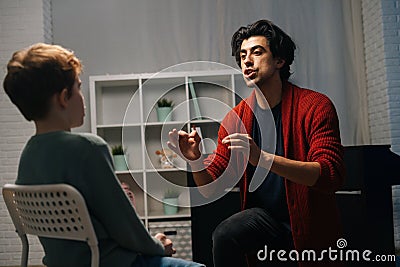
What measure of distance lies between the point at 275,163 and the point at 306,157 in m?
0.16


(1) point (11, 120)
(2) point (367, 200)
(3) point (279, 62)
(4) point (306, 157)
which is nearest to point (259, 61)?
(3) point (279, 62)

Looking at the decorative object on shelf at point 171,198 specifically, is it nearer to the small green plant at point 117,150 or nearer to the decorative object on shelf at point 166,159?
the decorative object on shelf at point 166,159

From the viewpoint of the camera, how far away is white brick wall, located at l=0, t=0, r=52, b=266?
431 centimetres

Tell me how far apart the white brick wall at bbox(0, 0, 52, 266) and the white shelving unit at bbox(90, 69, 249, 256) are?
0.64 meters

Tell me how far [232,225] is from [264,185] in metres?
0.24

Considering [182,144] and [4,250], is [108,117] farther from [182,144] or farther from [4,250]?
[182,144]

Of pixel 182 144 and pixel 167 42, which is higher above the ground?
pixel 167 42

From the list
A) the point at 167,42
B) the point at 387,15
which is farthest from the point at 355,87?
the point at 167,42

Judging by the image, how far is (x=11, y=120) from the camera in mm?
4398

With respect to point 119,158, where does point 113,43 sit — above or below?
above

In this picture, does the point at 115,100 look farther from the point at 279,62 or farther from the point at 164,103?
the point at 279,62

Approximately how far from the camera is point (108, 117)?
13.8 feet

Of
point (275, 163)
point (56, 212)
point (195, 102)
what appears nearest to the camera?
point (56, 212)

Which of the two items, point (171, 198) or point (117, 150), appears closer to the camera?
point (171, 198)
